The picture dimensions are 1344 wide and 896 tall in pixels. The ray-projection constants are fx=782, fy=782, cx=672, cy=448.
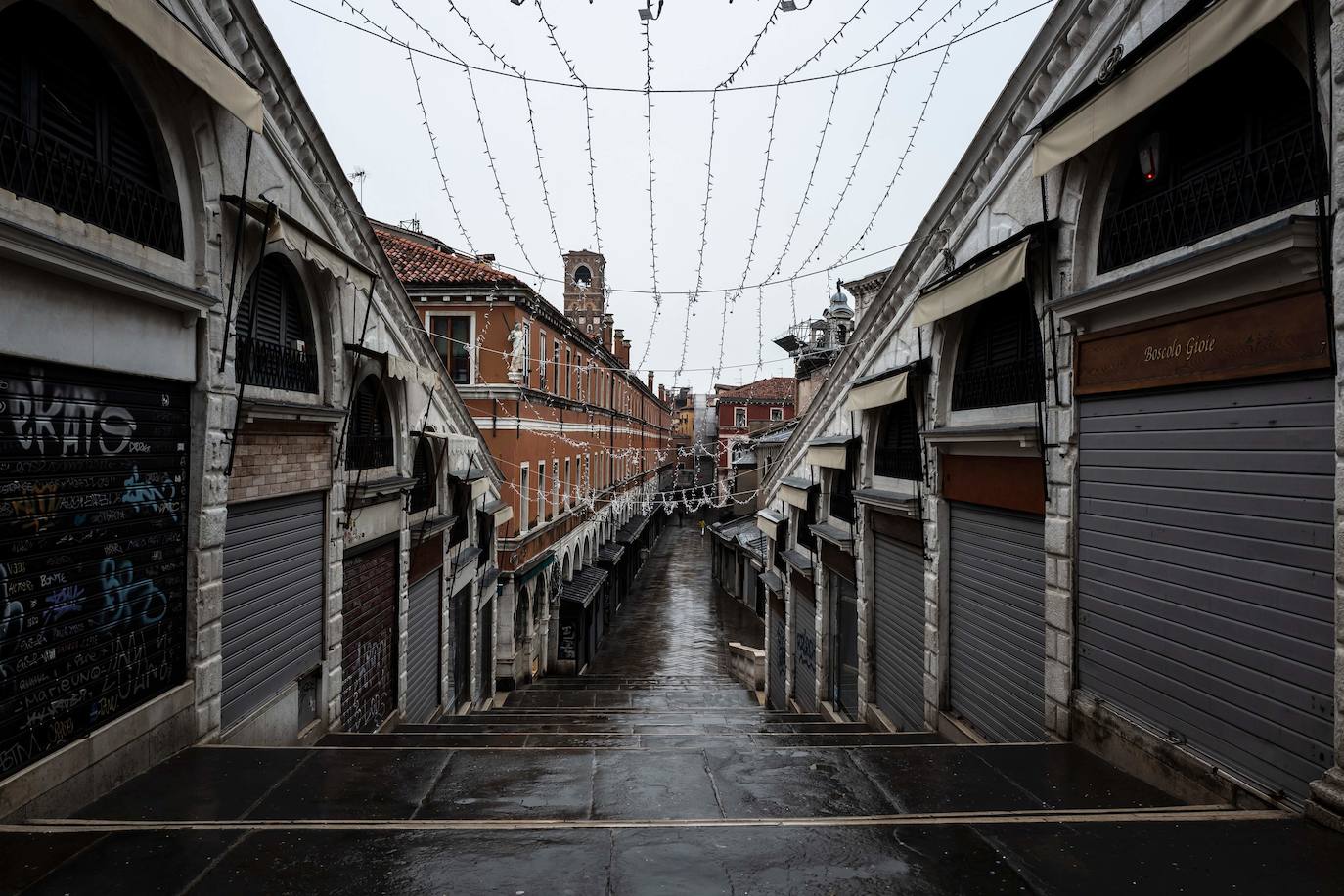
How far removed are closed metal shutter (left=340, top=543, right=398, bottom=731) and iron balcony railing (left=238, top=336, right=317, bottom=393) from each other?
2.43m

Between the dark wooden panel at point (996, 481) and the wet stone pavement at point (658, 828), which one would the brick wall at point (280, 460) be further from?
the dark wooden panel at point (996, 481)

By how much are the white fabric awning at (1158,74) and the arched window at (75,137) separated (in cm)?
700

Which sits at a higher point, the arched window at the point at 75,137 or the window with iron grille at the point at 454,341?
the window with iron grille at the point at 454,341

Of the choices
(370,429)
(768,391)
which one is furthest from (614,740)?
(768,391)

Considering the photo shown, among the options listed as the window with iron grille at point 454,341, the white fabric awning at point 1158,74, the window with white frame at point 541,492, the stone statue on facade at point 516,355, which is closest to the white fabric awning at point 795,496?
the stone statue on facade at point 516,355

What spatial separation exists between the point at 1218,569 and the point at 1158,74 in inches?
130

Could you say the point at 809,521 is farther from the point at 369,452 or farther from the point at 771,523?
the point at 369,452

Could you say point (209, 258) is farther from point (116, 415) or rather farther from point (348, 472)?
point (348, 472)

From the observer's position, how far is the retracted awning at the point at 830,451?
12.8 meters

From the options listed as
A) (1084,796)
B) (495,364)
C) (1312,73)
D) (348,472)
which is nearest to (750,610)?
(495,364)

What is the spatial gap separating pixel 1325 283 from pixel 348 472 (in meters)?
9.51

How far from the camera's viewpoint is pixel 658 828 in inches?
187

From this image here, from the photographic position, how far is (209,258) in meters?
6.44

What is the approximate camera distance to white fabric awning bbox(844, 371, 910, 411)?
9867mm
